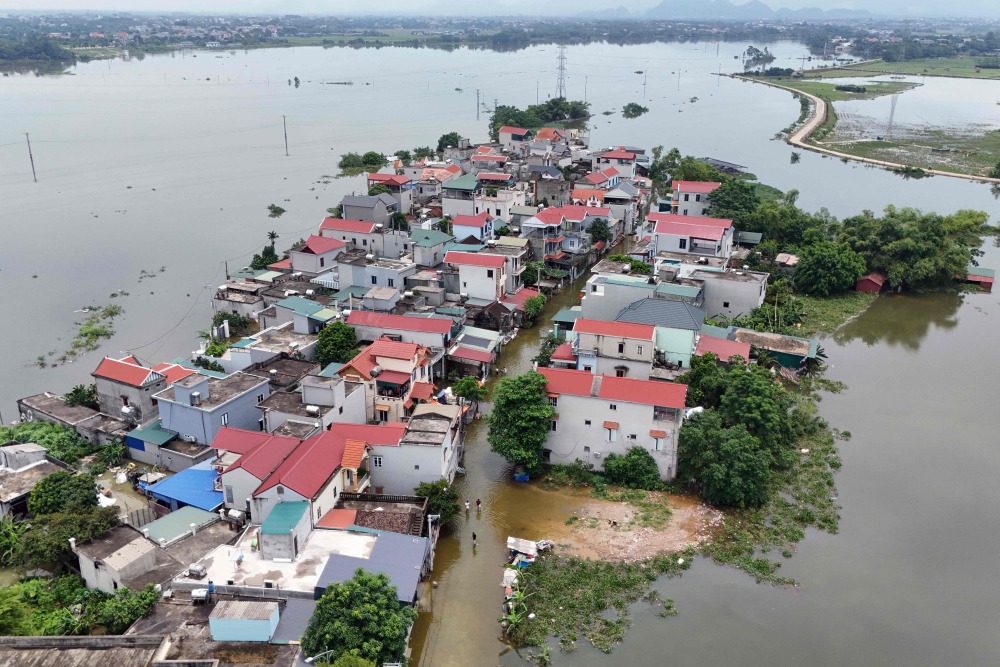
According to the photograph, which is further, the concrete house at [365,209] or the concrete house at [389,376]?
the concrete house at [365,209]

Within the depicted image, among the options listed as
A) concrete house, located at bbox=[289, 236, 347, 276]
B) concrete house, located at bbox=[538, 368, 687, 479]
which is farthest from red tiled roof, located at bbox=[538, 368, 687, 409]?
concrete house, located at bbox=[289, 236, 347, 276]

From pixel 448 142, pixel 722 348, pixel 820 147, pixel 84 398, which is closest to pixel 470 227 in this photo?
pixel 722 348

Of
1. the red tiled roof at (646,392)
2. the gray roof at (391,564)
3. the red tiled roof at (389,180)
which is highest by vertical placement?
the red tiled roof at (389,180)

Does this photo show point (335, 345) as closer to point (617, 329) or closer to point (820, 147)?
point (617, 329)

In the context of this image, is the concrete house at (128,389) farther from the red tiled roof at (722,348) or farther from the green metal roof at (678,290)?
the green metal roof at (678,290)

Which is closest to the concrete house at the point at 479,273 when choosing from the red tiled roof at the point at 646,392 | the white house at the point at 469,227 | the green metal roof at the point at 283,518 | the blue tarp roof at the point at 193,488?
the white house at the point at 469,227

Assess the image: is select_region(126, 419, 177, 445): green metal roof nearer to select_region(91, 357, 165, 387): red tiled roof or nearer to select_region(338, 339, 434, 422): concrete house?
select_region(91, 357, 165, 387): red tiled roof

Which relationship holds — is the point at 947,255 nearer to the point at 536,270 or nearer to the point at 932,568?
the point at 536,270
